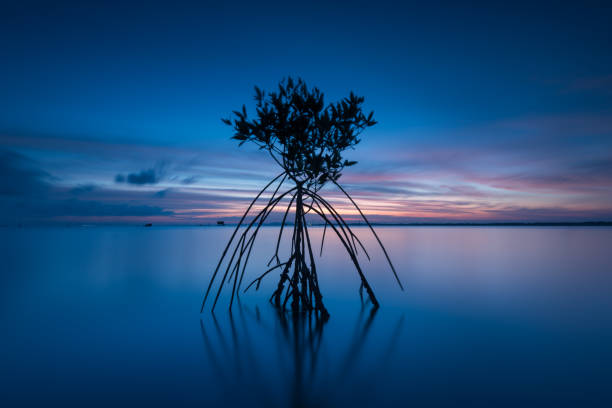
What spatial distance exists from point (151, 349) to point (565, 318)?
1025 centimetres

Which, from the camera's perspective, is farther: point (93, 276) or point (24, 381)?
point (93, 276)

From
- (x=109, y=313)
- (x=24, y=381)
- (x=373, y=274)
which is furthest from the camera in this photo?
(x=373, y=274)

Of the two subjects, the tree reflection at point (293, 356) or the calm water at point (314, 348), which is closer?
the calm water at point (314, 348)

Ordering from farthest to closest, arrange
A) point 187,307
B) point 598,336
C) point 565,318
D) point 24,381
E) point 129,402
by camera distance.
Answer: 1. point 187,307
2. point 565,318
3. point 598,336
4. point 24,381
5. point 129,402

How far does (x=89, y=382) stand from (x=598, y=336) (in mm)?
9994

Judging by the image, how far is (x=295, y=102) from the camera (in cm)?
689

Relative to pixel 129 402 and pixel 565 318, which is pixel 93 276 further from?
pixel 565 318

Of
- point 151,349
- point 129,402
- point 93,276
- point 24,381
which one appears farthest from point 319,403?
point 93,276

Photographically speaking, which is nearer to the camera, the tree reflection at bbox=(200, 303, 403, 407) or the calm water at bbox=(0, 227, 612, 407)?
the calm water at bbox=(0, 227, 612, 407)

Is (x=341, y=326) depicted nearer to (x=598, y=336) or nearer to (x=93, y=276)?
(x=598, y=336)

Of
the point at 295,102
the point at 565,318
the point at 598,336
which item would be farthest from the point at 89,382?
the point at 565,318

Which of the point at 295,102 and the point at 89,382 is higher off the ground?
the point at 295,102

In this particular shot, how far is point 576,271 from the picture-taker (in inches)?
625

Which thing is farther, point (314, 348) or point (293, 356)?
point (314, 348)
